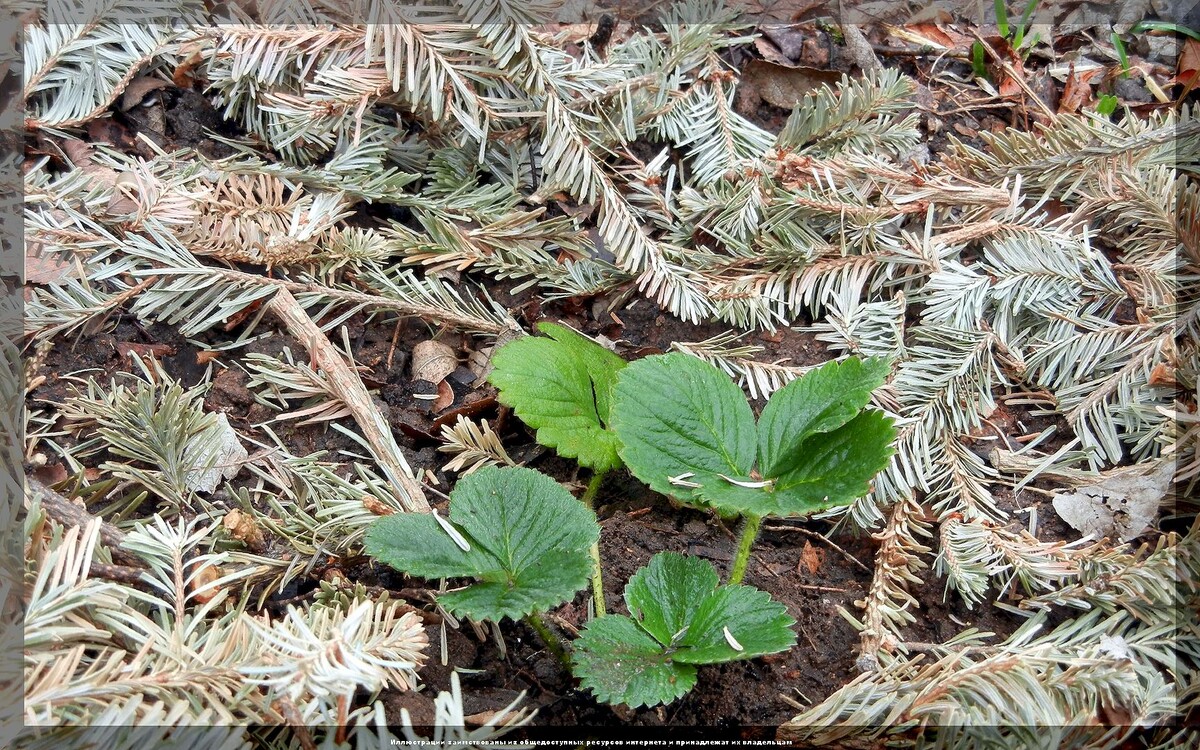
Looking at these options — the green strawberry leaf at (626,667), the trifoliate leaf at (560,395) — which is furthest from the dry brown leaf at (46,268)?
the green strawberry leaf at (626,667)

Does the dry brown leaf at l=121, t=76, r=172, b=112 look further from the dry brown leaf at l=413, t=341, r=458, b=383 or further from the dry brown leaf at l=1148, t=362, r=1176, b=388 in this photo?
the dry brown leaf at l=1148, t=362, r=1176, b=388

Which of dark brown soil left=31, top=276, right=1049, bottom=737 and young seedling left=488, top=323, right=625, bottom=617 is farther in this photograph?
young seedling left=488, top=323, right=625, bottom=617

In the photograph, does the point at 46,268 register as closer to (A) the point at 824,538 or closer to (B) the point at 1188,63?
(A) the point at 824,538

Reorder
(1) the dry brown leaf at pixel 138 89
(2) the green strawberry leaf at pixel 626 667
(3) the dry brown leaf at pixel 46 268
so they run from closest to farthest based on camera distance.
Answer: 1. (2) the green strawberry leaf at pixel 626 667
2. (3) the dry brown leaf at pixel 46 268
3. (1) the dry brown leaf at pixel 138 89

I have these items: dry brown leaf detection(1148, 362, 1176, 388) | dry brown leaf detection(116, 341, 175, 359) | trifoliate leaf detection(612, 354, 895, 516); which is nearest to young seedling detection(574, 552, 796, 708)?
trifoliate leaf detection(612, 354, 895, 516)

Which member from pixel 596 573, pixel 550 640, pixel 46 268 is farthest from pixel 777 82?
pixel 46 268

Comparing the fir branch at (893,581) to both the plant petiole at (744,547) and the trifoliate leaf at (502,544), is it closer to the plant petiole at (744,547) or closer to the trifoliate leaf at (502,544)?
the plant petiole at (744,547)

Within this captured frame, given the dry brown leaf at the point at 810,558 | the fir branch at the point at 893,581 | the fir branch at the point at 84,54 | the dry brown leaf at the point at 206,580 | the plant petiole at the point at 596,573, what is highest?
the fir branch at the point at 84,54
